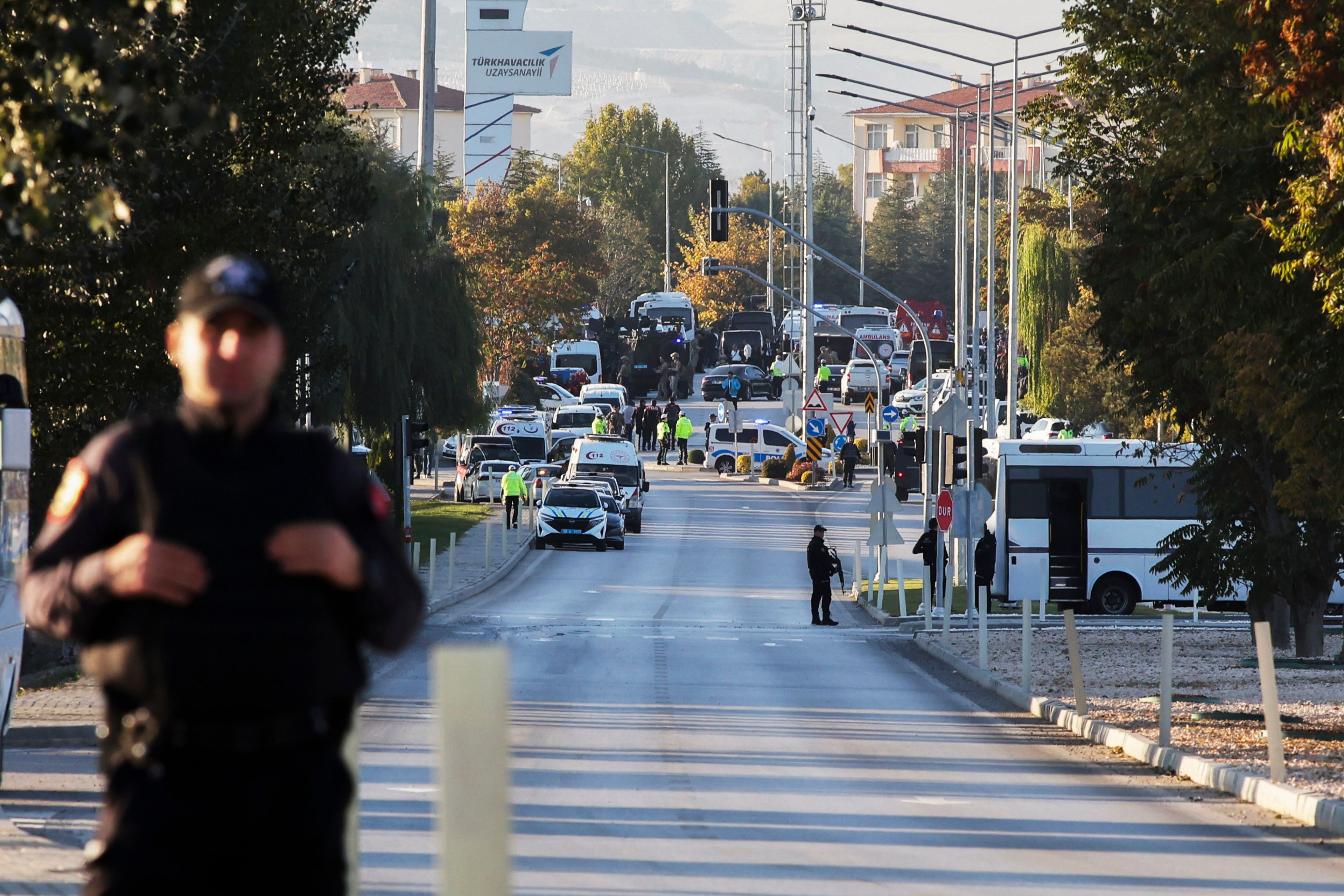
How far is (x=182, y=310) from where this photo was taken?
385 cm

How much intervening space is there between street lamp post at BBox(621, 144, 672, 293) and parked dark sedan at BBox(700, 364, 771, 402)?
45.6 m

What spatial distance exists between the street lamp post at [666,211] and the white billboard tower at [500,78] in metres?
9.03

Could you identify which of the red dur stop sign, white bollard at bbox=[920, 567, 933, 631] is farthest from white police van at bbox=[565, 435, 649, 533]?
white bollard at bbox=[920, 567, 933, 631]

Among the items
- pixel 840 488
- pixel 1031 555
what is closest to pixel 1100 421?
pixel 840 488

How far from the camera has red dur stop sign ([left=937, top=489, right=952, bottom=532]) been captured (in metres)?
29.0

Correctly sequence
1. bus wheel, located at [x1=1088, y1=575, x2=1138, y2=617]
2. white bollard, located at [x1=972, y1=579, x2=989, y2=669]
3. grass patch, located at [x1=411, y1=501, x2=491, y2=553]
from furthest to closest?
grass patch, located at [x1=411, y1=501, x2=491, y2=553] < bus wheel, located at [x1=1088, y1=575, x2=1138, y2=617] < white bollard, located at [x1=972, y1=579, x2=989, y2=669]

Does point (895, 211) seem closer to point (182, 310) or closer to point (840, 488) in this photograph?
point (840, 488)

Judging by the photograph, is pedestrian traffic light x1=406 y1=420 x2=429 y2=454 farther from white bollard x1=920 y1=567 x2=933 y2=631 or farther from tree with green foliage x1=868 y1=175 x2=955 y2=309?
tree with green foliage x1=868 y1=175 x2=955 y2=309

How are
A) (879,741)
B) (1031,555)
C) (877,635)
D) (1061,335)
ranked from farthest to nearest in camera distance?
(1061,335)
(1031,555)
(877,635)
(879,741)

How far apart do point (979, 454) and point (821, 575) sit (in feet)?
19.2

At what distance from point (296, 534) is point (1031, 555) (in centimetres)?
3278

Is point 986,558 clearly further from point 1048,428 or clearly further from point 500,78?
point 500,78

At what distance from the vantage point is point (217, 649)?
362cm

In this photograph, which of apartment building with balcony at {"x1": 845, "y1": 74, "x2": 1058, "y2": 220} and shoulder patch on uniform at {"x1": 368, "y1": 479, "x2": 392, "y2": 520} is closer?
shoulder patch on uniform at {"x1": 368, "y1": 479, "x2": 392, "y2": 520}
